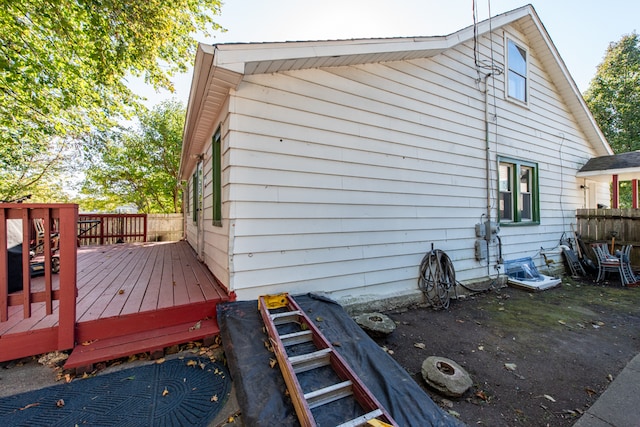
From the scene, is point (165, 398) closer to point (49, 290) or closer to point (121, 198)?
point (49, 290)

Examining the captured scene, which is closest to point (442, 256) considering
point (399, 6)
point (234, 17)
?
point (399, 6)

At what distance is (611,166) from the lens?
265 inches

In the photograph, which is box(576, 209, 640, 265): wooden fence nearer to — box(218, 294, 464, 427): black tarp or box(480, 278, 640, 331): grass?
box(480, 278, 640, 331): grass

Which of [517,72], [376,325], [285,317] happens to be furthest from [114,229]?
[517,72]

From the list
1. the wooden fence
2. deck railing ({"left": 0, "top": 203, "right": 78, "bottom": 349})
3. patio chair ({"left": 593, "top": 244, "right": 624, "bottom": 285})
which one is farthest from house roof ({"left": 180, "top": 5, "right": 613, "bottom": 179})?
patio chair ({"left": 593, "top": 244, "right": 624, "bottom": 285})

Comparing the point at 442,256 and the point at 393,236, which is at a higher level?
the point at 393,236

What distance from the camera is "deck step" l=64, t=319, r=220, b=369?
2.02 metres

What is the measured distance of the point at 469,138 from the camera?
190 inches

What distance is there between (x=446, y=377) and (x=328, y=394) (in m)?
1.14

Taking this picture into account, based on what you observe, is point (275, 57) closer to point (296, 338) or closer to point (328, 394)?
point (296, 338)

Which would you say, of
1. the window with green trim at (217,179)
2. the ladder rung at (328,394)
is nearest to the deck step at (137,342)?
the ladder rung at (328,394)

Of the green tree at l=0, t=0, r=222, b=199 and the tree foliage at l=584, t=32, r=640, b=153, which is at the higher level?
the tree foliage at l=584, t=32, r=640, b=153

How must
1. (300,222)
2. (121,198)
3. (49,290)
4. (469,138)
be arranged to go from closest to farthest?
1. (49,290)
2. (300,222)
3. (469,138)
4. (121,198)

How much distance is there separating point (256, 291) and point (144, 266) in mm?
2858
